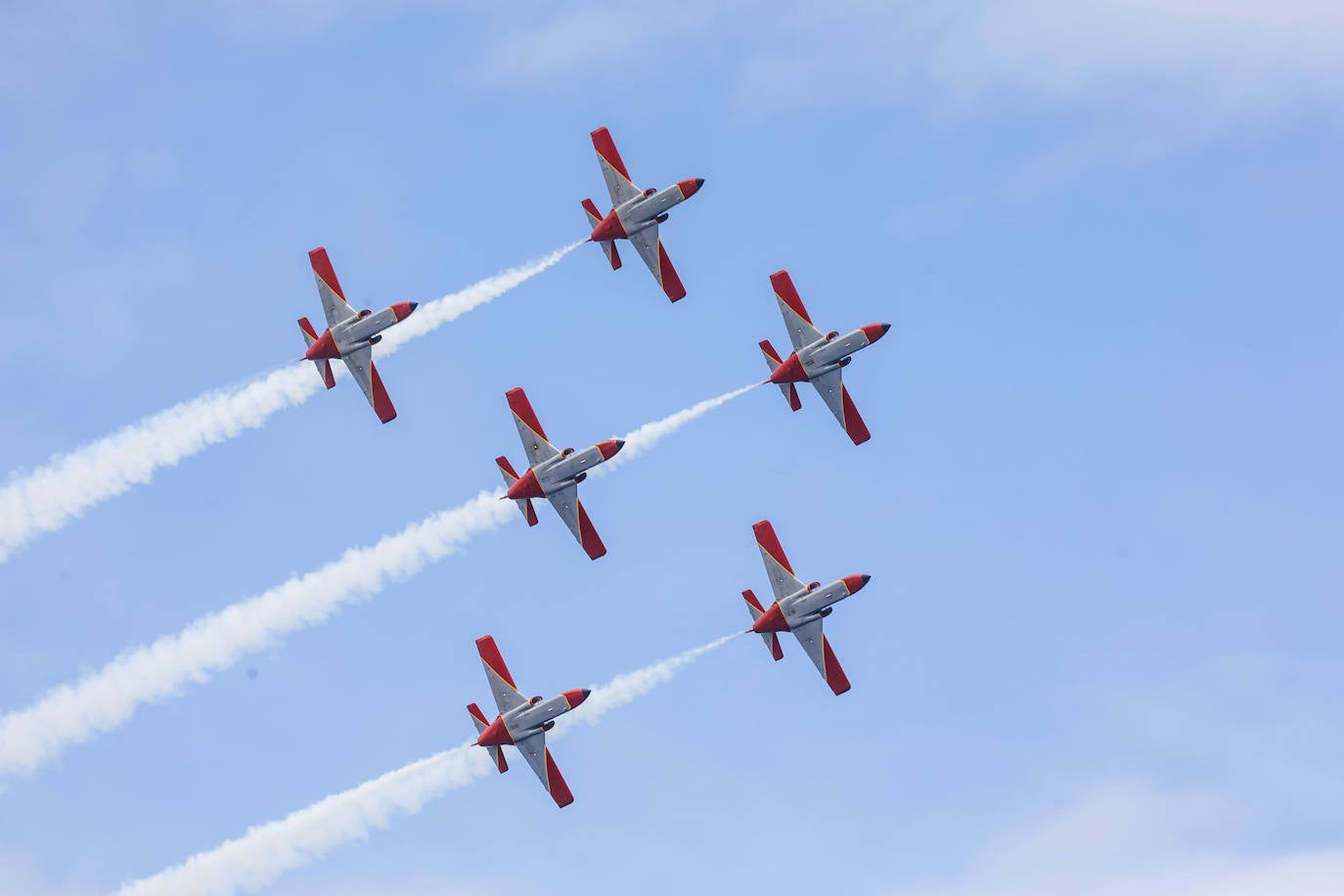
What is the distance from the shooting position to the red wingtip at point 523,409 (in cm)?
14200

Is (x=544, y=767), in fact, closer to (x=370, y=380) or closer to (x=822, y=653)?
(x=822, y=653)

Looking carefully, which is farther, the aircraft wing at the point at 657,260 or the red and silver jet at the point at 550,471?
the aircraft wing at the point at 657,260

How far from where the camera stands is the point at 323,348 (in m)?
140

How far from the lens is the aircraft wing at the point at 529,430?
14150 cm

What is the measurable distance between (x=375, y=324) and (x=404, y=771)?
29.7 m

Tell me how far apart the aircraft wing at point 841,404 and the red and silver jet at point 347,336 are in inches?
1108

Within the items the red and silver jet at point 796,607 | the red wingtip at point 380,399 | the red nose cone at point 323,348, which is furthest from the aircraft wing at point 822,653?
the red nose cone at point 323,348

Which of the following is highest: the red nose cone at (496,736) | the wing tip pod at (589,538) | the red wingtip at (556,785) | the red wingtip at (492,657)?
the wing tip pod at (589,538)

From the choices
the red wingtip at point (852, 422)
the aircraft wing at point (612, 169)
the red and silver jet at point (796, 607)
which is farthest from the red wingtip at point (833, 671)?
the aircraft wing at point (612, 169)

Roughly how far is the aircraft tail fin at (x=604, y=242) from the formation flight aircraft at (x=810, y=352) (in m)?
11.0

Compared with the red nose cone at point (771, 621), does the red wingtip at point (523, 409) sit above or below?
above

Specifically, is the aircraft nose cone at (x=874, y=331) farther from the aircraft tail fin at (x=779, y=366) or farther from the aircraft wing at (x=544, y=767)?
the aircraft wing at (x=544, y=767)

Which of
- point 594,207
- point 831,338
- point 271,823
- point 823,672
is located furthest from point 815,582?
point 271,823

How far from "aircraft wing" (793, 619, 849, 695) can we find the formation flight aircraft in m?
15.0
